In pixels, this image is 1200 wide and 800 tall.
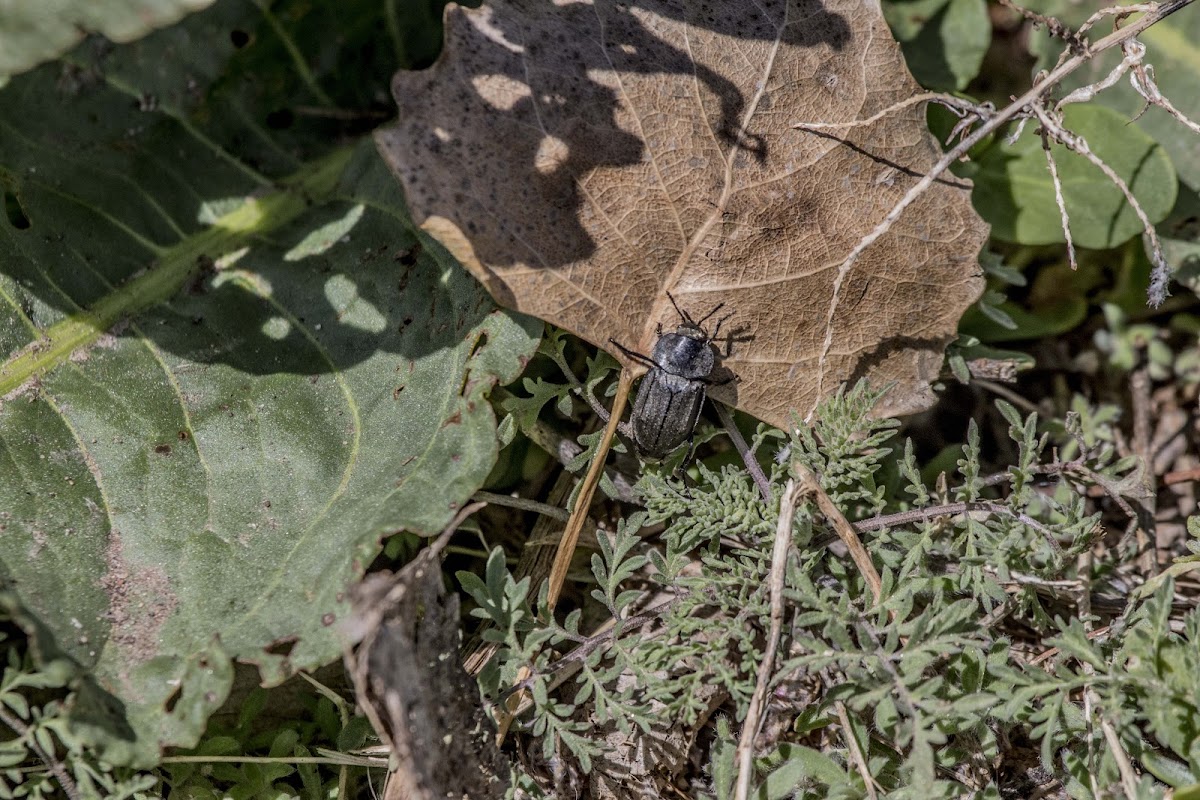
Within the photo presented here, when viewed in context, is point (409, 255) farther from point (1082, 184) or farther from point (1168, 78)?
point (1168, 78)

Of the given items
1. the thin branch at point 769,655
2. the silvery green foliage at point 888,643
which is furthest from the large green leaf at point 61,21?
the thin branch at point 769,655

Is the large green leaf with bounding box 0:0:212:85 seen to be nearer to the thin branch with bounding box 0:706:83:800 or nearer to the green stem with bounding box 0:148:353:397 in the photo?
the green stem with bounding box 0:148:353:397

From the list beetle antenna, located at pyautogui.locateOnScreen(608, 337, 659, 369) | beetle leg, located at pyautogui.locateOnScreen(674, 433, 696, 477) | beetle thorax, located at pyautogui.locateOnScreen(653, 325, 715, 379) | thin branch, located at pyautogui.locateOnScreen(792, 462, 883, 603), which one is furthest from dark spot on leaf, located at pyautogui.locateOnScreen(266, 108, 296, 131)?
thin branch, located at pyautogui.locateOnScreen(792, 462, 883, 603)

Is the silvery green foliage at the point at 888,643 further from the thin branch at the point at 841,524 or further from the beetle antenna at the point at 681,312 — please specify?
the beetle antenna at the point at 681,312

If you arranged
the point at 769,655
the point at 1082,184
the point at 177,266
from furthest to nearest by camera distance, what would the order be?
1. the point at 1082,184
2. the point at 177,266
3. the point at 769,655

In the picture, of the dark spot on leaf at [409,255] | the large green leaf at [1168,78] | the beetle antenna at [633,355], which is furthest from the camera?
the large green leaf at [1168,78]

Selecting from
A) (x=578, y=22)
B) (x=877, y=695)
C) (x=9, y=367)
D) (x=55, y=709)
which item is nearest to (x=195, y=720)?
(x=55, y=709)

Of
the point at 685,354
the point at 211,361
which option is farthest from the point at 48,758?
the point at 685,354
